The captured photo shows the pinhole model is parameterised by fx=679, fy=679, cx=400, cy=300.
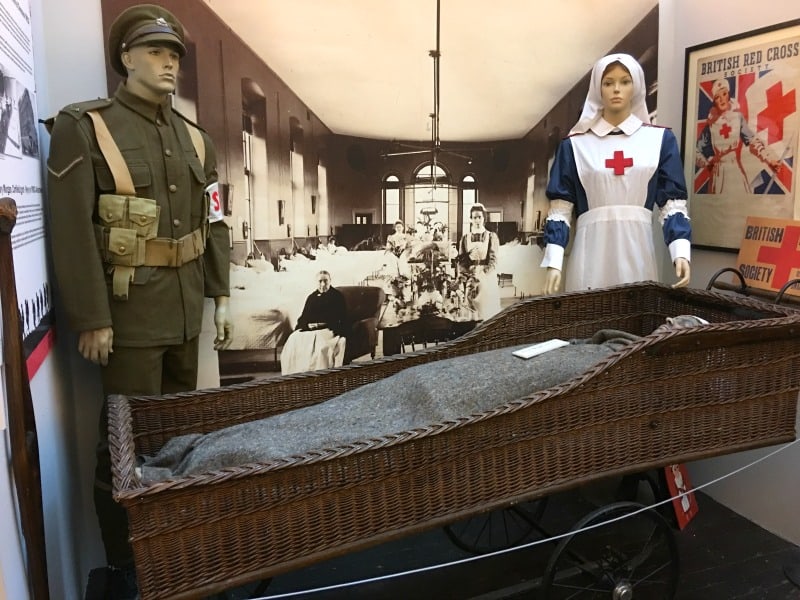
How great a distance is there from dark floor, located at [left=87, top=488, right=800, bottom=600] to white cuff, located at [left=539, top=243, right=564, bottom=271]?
1.00 m

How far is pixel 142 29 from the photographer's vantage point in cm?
191

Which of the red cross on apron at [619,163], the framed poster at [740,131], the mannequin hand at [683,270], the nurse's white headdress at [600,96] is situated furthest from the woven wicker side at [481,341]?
the nurse's white headdress at [600,96]

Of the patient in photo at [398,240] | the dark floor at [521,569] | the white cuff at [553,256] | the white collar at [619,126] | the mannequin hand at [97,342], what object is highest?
the white collar at [619,126]

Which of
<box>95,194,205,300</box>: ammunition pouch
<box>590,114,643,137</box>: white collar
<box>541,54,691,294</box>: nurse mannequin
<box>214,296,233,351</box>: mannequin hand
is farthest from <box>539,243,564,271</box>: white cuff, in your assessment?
<box>95,194,205,300</box>: ammunition pouch

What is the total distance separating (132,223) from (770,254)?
234 cm

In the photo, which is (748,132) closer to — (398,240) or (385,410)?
(398,240)

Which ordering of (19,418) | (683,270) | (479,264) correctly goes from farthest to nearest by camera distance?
(479,264), (683,270), (19,418)

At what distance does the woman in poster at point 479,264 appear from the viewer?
2928 mm

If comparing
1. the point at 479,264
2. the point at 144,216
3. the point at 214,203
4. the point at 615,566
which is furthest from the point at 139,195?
the point at 615,566

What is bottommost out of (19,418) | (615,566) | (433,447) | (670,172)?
(615,566)

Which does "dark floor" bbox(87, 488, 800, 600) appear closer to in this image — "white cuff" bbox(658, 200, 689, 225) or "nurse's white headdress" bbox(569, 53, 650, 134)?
"white cuff" bbox(658, 200, 689, 225)

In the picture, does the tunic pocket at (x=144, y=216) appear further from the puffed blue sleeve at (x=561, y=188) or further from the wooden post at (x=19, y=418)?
the puffed blue sleeve at (x=561, y=188)

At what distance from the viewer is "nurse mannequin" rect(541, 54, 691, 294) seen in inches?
108

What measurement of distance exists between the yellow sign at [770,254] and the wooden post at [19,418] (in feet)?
8.38
